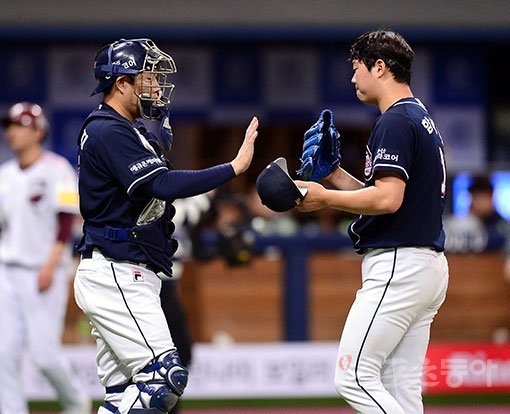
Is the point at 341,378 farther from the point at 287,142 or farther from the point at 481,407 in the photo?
the point at 287,142

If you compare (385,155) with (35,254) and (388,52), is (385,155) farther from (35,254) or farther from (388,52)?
(35,254)

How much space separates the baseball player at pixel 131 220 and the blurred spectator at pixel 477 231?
5.10 meters

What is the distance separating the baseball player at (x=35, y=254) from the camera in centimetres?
742

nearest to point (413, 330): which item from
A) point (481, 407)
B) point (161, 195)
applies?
point (161, 195)

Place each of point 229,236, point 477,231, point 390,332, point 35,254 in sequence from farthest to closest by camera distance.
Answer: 1. point 477,231
2. point 229,236
3. point 35,254
4. point 390,332

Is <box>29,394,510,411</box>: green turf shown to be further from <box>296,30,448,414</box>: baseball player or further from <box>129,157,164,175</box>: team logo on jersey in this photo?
<box>129,157,164,175</box>: team logo on jersey

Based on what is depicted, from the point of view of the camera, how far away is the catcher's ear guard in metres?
4.93

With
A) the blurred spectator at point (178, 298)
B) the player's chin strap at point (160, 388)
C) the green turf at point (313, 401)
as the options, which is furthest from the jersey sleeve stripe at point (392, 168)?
the green turf at point (313, 401)

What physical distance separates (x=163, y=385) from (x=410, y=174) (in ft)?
4.60

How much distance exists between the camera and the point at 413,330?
513cm

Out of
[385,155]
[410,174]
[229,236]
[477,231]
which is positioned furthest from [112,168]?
[477,231]

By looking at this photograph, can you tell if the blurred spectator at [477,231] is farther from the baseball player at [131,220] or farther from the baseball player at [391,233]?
the baseball player at [131,220]

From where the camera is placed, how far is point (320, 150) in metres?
5.29

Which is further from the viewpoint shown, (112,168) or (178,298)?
(178,298)
